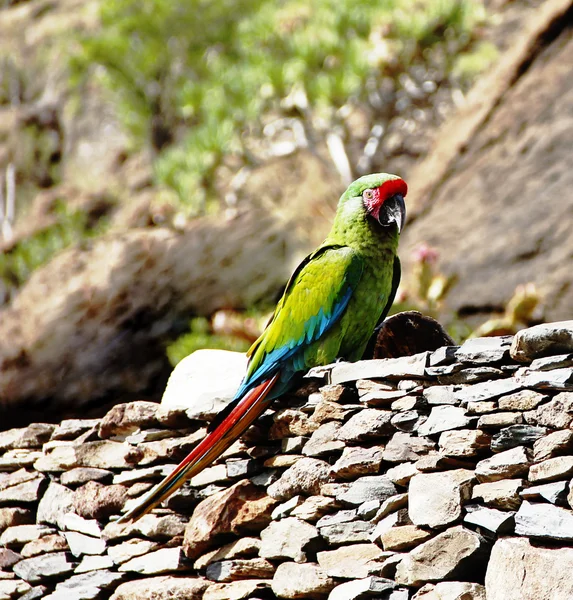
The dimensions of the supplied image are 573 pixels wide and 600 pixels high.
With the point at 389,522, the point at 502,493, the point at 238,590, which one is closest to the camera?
the point at 502,493

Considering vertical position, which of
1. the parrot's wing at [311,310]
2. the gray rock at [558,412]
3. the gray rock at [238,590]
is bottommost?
the gray rock at [238,590]

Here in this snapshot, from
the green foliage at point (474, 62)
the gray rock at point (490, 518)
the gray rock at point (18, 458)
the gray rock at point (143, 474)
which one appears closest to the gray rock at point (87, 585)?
the gray rock at point (143, 474)

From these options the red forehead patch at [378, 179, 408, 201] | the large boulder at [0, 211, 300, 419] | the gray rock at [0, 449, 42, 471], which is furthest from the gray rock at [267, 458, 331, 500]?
the large boulder at [0, 211, 300, 419]

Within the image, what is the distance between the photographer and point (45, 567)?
3.69 metres

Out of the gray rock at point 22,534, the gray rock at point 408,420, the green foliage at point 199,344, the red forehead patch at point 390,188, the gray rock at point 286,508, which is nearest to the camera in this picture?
the gray rock at point 408,420

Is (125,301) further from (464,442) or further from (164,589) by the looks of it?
(464,442)

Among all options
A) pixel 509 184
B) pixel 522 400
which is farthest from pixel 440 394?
pixel 509 184

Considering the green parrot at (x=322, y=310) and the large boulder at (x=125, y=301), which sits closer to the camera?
the green parrot at (x=322, y=310)

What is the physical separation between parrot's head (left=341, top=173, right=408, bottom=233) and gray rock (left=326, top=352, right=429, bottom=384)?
595 mm

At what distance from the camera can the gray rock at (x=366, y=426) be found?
9.53 ft

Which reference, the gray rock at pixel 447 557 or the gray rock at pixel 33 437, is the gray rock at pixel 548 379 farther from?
the gray rock at pixel 33 437

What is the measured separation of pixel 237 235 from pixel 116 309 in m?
1.61

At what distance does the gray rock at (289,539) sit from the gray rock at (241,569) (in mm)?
39

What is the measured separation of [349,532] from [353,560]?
98mm
